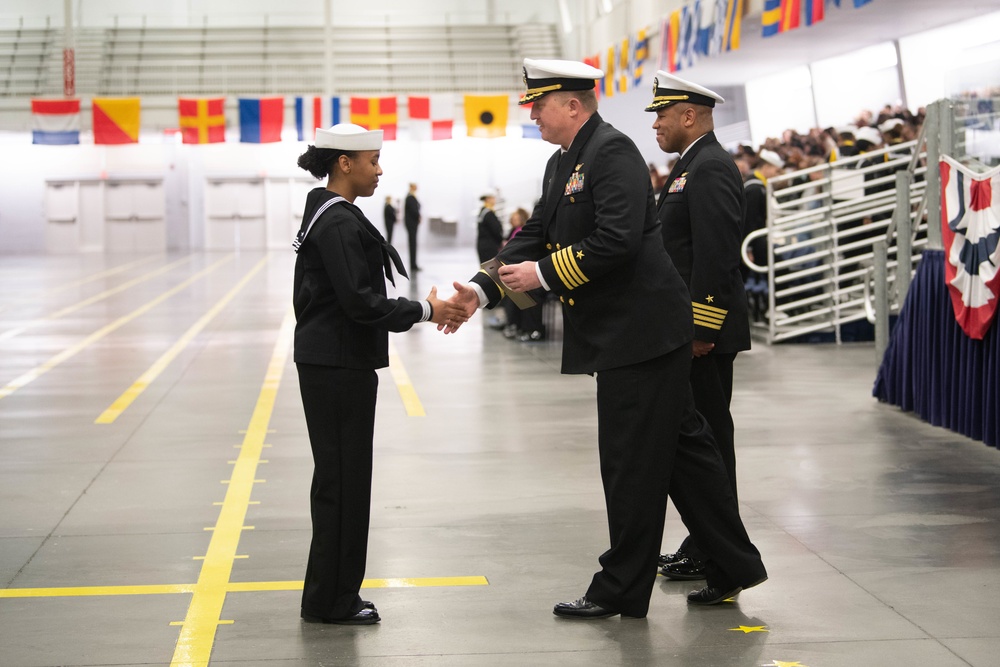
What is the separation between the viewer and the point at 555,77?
420 cm

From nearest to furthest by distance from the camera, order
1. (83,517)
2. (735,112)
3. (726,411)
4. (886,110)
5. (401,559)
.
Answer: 1. (726,411)
2. (401,559)
3. (83,517)
4. (886,110)
5. (735,112)

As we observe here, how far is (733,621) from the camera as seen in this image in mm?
4332

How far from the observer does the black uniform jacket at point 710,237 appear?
4.57 meters

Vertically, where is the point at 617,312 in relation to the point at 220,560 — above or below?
above

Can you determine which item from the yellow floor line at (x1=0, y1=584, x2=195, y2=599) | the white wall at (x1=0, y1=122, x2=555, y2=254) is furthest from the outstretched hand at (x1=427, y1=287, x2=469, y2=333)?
the white wall at (x1=0, y1=122, x2=555, y2=254)

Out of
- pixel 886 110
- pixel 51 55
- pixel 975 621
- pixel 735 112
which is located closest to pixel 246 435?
pixel 975 621

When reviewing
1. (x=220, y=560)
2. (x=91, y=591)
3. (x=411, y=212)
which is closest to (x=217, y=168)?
(x=411, y=212)

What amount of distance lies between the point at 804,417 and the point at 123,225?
35.9 meters

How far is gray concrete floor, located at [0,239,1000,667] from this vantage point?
13.6 feet

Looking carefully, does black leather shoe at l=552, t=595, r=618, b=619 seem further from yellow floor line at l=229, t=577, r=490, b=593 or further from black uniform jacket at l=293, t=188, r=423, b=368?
black uniform jacket at l=293, t=188, r=423, b=368

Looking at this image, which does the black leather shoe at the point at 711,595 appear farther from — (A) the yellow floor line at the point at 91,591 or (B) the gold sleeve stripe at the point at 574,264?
(A) the yellow floor line at the point at 91,591

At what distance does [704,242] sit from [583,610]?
140cm

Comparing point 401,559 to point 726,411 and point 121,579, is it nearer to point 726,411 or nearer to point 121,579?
point 121,579

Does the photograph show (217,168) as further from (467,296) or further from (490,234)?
(467,296)
